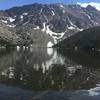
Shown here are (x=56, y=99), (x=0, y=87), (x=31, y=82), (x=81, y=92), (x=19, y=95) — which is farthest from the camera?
(x=31, y=82)

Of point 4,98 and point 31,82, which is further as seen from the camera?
point 31,82

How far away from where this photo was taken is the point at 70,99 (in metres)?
32.2

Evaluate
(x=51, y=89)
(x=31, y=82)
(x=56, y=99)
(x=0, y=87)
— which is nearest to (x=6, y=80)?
(x=31, y=82)

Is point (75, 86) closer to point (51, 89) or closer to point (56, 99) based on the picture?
point (51, 89)

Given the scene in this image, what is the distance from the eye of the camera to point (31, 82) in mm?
46250

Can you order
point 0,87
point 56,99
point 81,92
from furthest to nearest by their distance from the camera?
1. point 0,87
2. point 81,92
3. point 56,99

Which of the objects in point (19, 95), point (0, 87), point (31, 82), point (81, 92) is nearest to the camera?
point (19, 95)

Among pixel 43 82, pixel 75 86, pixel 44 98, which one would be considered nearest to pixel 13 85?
pixel 43 82

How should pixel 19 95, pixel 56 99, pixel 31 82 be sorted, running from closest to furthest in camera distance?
pixel 56 99 < pixel 19 95 < pixel 31 82

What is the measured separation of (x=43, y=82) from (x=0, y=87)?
25.3 feet

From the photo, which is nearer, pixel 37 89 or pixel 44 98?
pixel 44 98

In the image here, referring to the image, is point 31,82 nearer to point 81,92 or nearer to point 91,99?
point 81,92

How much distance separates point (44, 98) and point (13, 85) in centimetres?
1116

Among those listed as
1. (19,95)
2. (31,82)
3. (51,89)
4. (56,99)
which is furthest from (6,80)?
(56,99)
